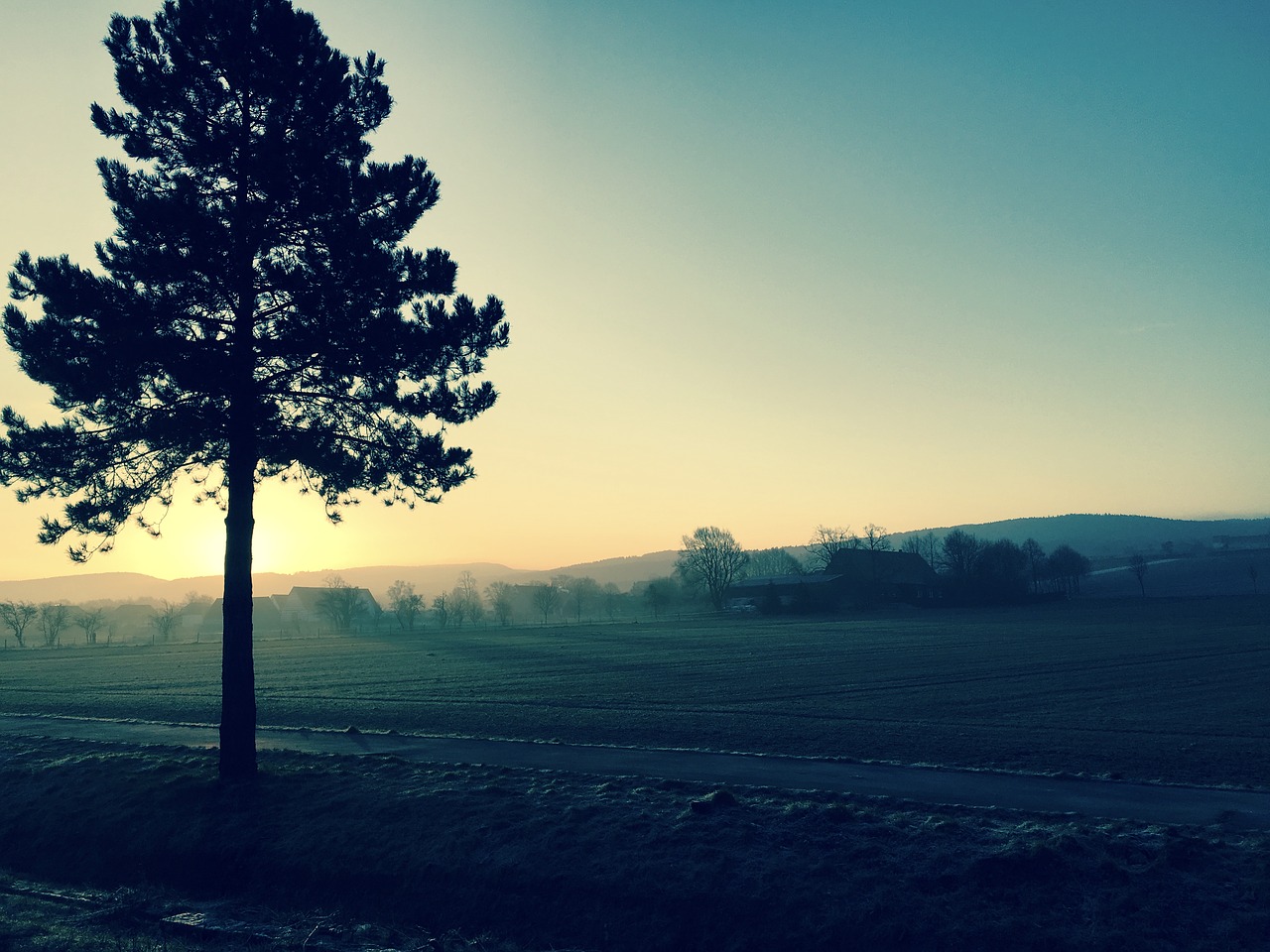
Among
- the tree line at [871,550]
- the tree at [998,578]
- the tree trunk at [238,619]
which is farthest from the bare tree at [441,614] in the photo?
the tree trunk at [238,619]

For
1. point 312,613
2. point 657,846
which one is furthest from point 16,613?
point 657,846

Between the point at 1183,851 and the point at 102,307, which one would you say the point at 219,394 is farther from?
the point at 1183,851

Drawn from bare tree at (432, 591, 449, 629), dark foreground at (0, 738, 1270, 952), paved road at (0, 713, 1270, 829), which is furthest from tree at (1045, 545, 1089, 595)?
dark foreground at (0, 738, 1270, 952)

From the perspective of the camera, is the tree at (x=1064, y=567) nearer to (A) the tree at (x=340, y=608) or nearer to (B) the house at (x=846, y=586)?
(B) the house at (x=846, y=586)

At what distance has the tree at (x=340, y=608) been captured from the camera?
157750 mm

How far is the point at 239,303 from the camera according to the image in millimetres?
16188

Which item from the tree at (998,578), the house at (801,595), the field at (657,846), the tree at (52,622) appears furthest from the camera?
the tree at (52,622)

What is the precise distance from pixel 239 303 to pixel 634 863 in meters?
12.7

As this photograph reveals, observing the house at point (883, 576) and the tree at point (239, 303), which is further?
the house at point (883, 576)

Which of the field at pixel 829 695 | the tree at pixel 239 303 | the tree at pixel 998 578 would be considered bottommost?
the field at pixel 829 695

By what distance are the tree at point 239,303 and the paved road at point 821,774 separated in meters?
5.59

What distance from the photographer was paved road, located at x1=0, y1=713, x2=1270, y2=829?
13.5 m

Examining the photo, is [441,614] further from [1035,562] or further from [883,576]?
[1035,562]

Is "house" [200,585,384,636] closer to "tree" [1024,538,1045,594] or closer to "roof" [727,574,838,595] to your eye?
"roof" [727,574,838,595]
